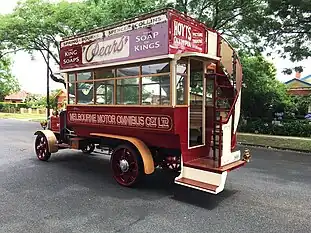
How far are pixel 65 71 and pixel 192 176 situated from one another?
419 cm

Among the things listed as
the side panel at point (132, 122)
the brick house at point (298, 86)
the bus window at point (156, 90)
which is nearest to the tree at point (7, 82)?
the brick house at point (298, 86)

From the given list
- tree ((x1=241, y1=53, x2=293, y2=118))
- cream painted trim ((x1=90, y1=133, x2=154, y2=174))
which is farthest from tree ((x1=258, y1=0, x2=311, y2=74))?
cream painted trim ((x1=90, y1=133, x2=154, y2=174))

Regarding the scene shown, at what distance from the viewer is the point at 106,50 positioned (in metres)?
5.98

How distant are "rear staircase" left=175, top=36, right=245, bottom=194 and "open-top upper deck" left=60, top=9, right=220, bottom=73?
40cm

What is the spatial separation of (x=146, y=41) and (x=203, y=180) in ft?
8.63

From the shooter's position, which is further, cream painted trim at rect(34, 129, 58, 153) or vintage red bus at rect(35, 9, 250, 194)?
cream painted trim at rect(34, 129, 58, 153)

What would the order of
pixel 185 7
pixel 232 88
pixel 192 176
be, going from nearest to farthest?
1. pixel 192 176
2. pixel 232 88
3. pixel 185 7

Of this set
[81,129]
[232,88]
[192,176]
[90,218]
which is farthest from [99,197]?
[232,88]

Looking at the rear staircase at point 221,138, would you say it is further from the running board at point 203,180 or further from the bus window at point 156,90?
the bus window at point 156,90

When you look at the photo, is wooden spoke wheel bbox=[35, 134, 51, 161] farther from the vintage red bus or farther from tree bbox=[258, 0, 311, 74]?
tree bbox=[258, 0, 311, 74]

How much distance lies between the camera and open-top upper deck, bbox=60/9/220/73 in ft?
16.2

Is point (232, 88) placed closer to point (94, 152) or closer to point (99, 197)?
point (99, 197)

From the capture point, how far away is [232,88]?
19.7 feet

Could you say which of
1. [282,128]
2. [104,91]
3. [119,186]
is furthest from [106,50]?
[282,128]
